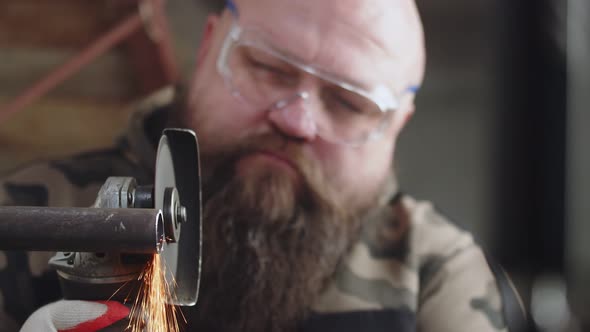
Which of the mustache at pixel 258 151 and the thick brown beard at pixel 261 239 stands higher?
the mustache at pixel 258 151

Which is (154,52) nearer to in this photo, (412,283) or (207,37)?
(207,37)

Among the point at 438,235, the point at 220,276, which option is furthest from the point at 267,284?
the point at 438,235

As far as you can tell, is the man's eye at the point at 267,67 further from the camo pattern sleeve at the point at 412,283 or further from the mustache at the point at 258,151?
the camo pattern sleeve at the point at 412,283

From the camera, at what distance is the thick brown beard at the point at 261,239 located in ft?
2.10

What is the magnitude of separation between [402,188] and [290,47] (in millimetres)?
233

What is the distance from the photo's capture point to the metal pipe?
42cm

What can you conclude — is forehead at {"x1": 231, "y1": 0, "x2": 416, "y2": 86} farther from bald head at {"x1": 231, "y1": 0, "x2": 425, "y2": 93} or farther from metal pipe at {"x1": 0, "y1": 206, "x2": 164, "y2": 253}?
metal pipe at {"x1": 0, "y1": 206, "x2": 164, "y2": 253}

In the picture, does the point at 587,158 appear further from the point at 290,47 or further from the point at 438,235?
the point at 290,47

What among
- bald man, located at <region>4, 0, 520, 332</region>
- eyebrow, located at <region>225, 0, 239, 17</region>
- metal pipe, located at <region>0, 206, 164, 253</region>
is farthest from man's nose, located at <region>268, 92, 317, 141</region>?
metal pipe, located at <region>0, 206, 164, 253</region>

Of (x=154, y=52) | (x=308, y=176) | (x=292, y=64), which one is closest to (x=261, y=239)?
(x=308, y=176)

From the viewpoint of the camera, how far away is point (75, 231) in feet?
1.38

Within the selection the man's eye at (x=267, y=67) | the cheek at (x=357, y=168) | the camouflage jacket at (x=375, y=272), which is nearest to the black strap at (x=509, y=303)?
the camouflage jacket at (x=375, y=272)

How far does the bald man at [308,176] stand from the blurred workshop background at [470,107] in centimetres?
7

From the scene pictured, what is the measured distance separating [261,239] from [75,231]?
0.85 feet
